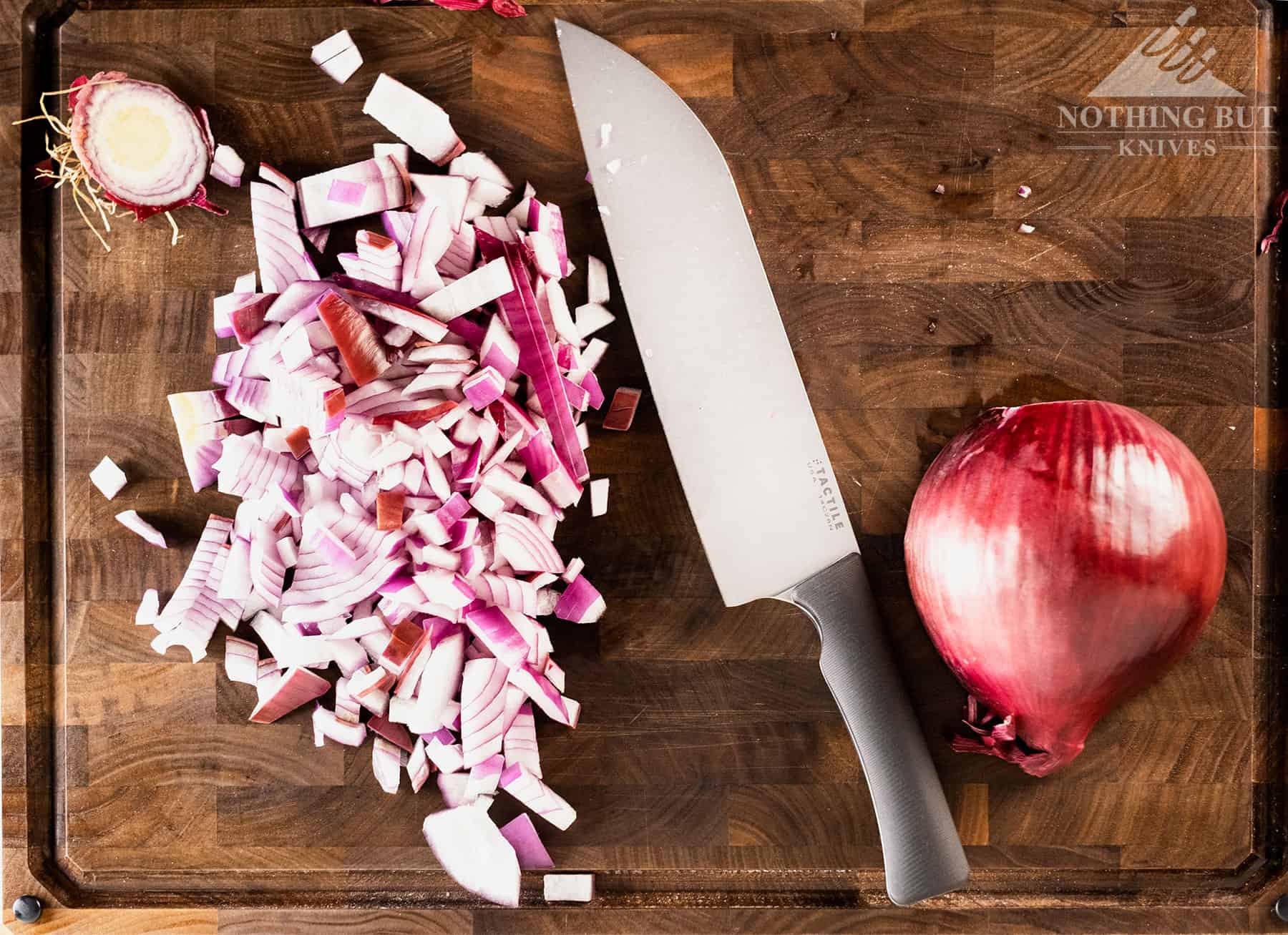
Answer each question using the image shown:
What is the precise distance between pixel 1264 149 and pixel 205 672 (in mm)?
1506

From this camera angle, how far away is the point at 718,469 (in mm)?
1118

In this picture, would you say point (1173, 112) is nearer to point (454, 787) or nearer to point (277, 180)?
point (277, 180)

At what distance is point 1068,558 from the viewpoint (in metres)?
0.99

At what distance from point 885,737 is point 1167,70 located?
0.90 metres

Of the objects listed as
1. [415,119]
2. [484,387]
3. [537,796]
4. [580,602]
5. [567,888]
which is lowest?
[567,888]

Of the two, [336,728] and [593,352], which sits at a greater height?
[593,352]

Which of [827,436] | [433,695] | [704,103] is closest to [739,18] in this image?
[704,103]

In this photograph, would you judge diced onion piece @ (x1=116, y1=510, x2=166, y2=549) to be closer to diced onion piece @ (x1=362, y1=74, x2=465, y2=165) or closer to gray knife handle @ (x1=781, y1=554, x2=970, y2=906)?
diced onion piece @ (x1=362, y1=74, x2=465, y2=165)

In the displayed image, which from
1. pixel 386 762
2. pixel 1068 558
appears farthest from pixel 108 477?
pixel 1068 558

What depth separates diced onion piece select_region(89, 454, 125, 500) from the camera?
1.18m

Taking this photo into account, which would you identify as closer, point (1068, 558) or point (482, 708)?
point (1068, 558)

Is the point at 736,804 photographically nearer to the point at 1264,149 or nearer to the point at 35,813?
the point at 35,813

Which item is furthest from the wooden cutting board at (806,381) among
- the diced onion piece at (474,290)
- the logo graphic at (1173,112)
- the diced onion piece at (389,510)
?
the diced onion piece at (389,510)

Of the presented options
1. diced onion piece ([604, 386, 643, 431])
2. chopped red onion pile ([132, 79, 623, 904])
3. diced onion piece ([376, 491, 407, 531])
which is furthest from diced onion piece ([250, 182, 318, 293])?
diced onion piece ([604, 386, 643, 431])
